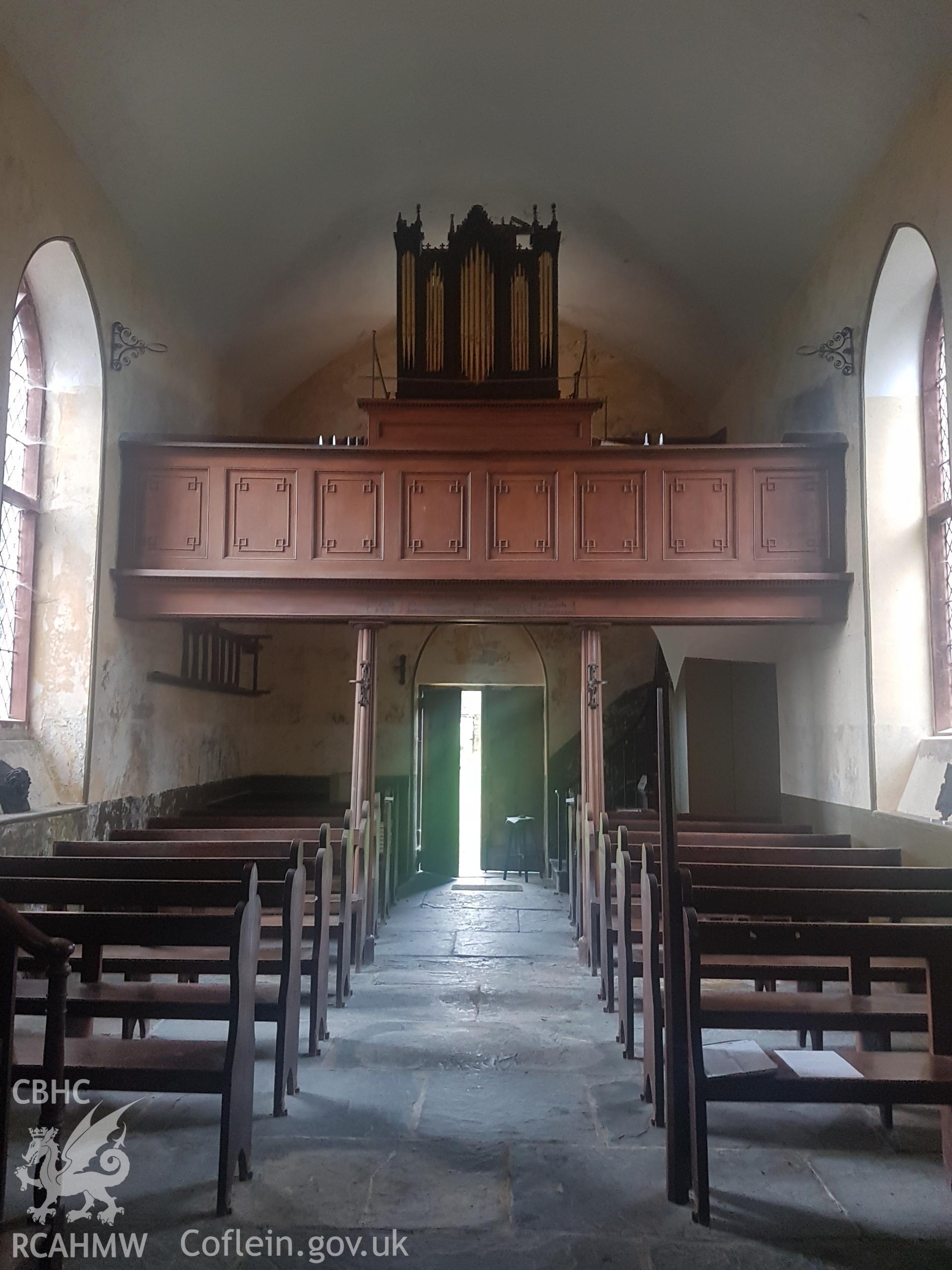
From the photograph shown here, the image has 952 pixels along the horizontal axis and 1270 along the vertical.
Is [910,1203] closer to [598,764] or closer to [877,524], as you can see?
[598,764]

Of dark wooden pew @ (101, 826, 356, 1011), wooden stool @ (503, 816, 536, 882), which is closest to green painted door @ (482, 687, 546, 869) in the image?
wooden stool @ (503, 816, 536, 882)

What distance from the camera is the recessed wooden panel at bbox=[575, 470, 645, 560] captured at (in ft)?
24.0

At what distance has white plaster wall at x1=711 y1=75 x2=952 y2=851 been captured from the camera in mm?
5891

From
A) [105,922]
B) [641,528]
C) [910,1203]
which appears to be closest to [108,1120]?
[105,922]

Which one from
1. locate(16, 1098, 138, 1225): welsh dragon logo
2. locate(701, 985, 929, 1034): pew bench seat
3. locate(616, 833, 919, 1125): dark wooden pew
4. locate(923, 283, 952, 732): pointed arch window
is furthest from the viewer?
locate(923, 283, 952, 732): pointed arch window

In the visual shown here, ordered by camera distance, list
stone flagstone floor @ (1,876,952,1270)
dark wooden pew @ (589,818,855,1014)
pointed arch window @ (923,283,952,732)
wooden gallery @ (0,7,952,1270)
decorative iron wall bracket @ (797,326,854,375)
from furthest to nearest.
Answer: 1. decorative iron wall bracket @ (797,326,854,375)
2. pointed arch window @ (923,283,952,732)
3. dark wooden pew @ (589,818,855,1014)
4. wooden gallery @ (0,7,952,1270)
5. stone flagstone floor @ (1,876,952,1270)

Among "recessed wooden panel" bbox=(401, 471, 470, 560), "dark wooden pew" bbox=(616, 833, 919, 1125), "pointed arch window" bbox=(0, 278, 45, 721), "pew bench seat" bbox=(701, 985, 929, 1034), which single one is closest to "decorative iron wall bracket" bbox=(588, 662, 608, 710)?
"recessed wooden panel" bbox=(401, 471, 470, 560)

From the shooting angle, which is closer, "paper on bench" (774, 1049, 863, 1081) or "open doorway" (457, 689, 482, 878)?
"paper on bench" (774, 1049, 863, 1081)

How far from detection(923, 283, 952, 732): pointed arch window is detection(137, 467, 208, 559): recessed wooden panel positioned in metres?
5.40

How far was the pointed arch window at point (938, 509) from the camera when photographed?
260 inches

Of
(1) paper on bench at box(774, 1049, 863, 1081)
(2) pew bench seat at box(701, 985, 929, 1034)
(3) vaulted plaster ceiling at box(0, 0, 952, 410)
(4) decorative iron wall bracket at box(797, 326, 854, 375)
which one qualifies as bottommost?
(1) paper on bench at box(774, 1049, 863, 1081)

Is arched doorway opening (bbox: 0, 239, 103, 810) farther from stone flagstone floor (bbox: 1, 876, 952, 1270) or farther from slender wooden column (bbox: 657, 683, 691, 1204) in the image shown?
slender wooden column (bbox: 657, 683, 691, 1204)

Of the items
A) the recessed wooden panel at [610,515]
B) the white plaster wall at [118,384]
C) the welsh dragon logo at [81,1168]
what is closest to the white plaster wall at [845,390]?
the recessed wooden panel at [610,515]

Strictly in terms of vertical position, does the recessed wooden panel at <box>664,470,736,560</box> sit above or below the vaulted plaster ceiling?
below
